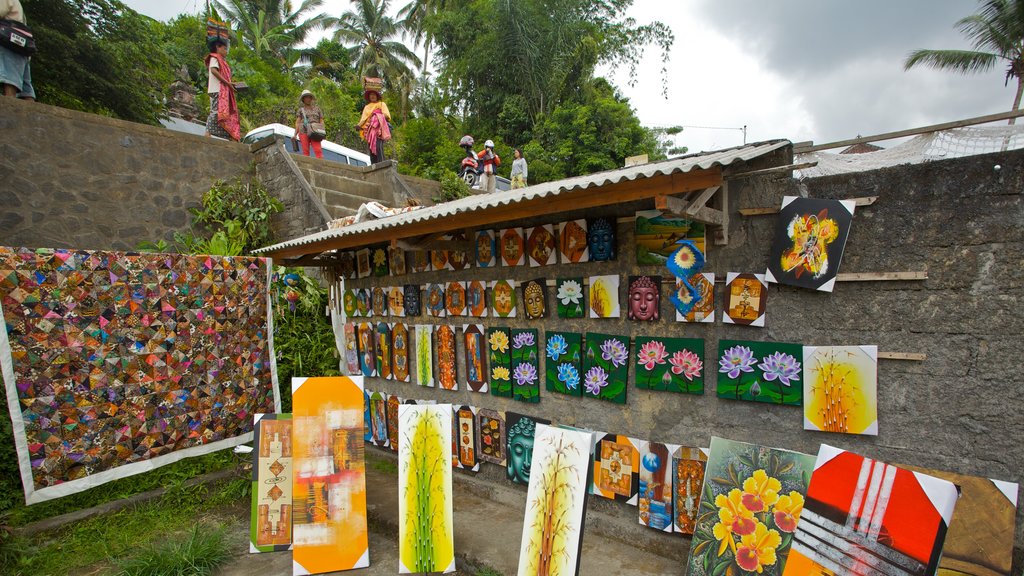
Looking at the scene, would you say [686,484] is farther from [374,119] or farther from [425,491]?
[374,119]

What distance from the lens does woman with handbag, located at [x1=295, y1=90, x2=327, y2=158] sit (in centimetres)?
922

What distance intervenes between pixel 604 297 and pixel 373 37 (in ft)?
84.7

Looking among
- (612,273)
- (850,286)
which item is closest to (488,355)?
(612,273)

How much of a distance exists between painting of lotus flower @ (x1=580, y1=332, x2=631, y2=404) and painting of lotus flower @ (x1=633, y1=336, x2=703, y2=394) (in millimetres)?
97

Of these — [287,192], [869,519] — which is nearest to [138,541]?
[287,192]

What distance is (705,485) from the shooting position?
2.93 metres

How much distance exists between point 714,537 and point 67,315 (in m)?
4.80

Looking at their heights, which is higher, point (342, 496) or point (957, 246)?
point (957, 246)

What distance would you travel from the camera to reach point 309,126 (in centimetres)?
924

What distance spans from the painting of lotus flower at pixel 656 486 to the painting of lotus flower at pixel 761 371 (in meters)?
0.58

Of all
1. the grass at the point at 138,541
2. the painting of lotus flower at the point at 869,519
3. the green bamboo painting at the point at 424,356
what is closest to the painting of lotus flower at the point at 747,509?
the painting of lotus flower at the point at 869,519

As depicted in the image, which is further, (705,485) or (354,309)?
(354,309)

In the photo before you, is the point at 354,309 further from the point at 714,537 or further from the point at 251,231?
the point at 714,537

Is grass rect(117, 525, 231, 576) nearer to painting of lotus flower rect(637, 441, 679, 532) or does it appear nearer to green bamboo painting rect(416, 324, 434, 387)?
green bamboo painting rect(416, 324, 434, 387)
